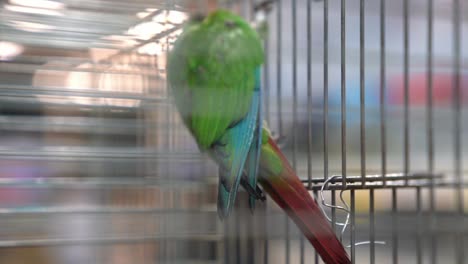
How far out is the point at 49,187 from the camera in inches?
31.6

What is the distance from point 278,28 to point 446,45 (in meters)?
0.28

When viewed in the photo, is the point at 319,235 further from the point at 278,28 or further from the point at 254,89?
the point at 278,28

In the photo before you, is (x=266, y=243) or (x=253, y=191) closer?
(x=253, y=191)

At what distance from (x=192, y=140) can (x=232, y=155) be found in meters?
0.11

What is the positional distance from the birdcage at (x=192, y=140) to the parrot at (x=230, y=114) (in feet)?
0.08

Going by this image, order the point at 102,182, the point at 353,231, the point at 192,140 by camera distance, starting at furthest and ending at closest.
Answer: the point at 102,182 < the point at 192,140 < the point at 353,231

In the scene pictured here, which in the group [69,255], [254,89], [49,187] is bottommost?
[69,255]

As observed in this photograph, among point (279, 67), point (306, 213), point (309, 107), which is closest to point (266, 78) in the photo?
point (279, 67)

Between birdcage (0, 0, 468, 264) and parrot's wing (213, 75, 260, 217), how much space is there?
49 millimetres

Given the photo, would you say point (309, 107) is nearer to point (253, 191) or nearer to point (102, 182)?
point (253, 191)

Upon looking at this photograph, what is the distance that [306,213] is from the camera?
23.5 inches

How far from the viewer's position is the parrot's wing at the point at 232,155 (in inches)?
23.7

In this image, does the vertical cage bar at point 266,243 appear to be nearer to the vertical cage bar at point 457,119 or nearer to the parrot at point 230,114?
the parrot at point 230,114

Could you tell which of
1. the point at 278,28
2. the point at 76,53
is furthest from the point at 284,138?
the point at 76,53
